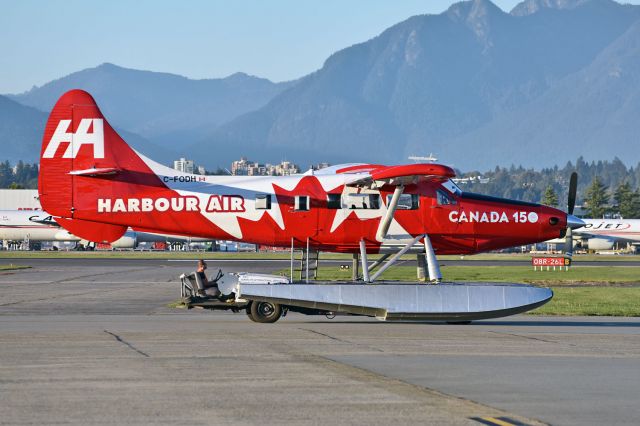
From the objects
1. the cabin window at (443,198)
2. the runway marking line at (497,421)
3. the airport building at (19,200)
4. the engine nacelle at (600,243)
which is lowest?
the runway marking line at (497,421)

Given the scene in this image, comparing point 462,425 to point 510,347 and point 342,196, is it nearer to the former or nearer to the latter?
point 510,347

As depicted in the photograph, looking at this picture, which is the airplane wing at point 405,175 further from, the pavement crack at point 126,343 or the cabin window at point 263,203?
the pavement crack at point 126,343

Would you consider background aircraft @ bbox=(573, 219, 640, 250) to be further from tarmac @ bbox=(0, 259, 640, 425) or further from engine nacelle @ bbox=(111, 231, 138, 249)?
tarmac @ bbox=(0, 259, 640, 425)

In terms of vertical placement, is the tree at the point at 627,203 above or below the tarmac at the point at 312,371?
above

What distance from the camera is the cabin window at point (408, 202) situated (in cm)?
2709

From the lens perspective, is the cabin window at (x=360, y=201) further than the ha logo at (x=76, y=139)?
No

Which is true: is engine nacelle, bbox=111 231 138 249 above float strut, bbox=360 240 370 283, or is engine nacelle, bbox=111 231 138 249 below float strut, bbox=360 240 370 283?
above

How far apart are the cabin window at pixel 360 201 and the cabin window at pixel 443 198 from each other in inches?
65.6

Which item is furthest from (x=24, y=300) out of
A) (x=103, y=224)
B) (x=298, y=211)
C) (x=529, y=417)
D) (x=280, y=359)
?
(x=529, y=417)

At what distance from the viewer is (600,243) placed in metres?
134

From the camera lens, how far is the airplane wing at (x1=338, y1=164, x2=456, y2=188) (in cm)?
2455

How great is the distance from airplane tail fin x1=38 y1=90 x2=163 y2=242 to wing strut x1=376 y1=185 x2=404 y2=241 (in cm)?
577

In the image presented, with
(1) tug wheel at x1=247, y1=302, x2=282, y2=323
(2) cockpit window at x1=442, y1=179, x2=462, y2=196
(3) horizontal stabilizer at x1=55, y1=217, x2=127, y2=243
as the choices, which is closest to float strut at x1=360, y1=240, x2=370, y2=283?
(1) tug wheel at x1=247, y1=302, x2=282, y2=323

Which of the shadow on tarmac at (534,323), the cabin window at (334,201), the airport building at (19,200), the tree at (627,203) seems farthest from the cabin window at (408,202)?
the tree at (627,203)
